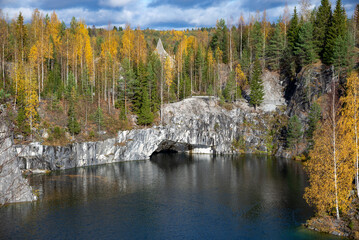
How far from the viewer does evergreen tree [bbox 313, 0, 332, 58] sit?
80312mm

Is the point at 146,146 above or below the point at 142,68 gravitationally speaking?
below

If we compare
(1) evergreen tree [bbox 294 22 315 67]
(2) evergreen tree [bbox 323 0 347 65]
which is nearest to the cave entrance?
(1) evergreen tree [bbox 294 22 315 67]

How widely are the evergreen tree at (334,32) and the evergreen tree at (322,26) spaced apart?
211 cm

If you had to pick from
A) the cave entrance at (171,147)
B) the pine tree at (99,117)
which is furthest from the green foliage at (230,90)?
the pine tree at (99,117)

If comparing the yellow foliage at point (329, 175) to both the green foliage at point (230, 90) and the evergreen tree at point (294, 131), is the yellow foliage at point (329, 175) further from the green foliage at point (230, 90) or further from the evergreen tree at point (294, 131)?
the green foliage at point (230, 90)

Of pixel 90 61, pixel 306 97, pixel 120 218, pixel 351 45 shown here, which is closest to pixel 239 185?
pixel 120 218

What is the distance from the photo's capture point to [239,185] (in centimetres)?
4841

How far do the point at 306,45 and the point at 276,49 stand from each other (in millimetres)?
14254

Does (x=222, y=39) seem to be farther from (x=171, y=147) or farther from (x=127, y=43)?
(x=171, y=147)

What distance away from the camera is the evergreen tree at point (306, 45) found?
78375 mm

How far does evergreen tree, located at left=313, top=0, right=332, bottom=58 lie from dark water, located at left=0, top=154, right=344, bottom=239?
3821cm

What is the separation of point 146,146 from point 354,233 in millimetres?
51712

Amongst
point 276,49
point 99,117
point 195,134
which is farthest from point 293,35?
point 99,117

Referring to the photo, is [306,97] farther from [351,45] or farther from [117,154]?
[117,154]
